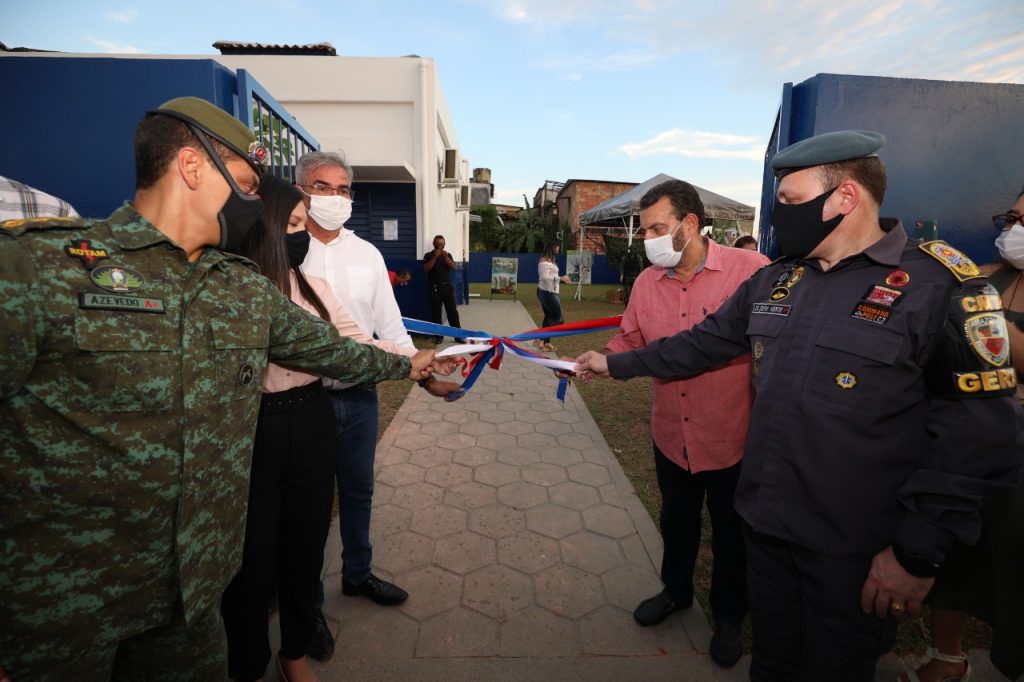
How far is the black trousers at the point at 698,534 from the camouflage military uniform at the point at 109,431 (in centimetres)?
206

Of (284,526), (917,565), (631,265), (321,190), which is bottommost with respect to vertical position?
(284,526)

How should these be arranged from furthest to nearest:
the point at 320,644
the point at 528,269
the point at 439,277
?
the point at 528,269 → the point at 439,277 → the point at 320,644

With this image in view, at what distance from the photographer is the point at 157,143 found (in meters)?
1.29

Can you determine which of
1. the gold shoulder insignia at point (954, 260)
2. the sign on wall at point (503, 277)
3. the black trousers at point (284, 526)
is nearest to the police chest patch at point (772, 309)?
the gold shoulder insignia at point (954, 260)

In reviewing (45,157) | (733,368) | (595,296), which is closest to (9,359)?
(733,368)

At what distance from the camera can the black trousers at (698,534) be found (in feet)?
7.89

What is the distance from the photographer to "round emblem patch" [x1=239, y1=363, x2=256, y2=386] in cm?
143

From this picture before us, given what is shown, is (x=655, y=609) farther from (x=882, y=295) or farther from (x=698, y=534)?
(x=882, y=295)

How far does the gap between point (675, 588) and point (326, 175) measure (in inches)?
111

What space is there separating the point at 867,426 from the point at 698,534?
4.38ft

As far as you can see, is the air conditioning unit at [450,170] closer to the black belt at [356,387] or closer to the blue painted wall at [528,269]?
the black belt at [356,387]

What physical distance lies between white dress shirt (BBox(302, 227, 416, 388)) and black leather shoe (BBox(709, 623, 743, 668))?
2.15m

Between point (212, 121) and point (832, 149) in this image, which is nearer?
point (212, 121)

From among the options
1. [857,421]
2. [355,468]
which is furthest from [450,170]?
[857,421]
